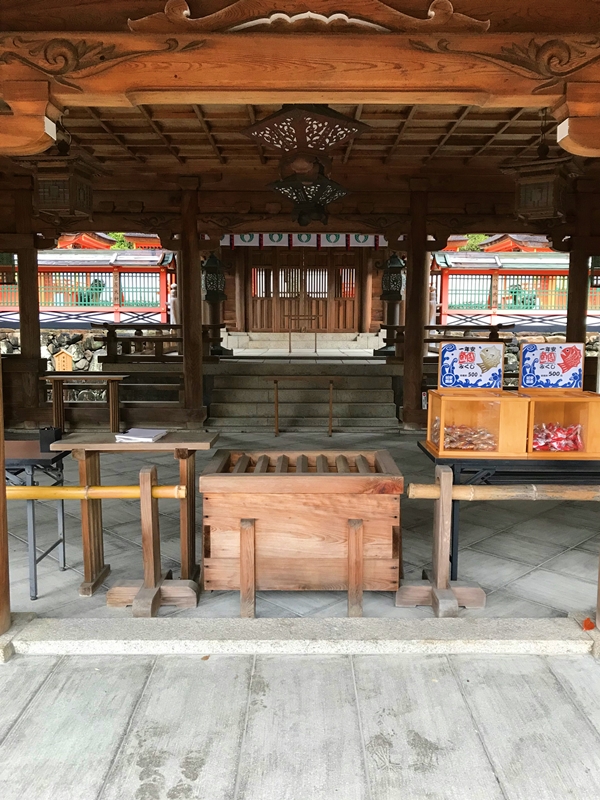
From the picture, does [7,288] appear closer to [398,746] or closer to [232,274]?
[232,274]

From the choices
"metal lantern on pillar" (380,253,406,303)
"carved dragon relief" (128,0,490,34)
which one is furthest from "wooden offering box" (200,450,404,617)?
"metal lantern on pillar" (380,253,406,303)

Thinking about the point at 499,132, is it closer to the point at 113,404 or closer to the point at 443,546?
the point at 443,546

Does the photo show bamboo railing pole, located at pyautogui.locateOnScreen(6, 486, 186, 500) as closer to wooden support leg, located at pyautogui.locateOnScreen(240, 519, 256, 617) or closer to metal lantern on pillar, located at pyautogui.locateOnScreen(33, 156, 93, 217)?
wooden support leg, located at pyautogui.locateOnScreen(240, 519, 256, 617)

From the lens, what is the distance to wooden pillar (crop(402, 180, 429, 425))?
8.68 metres

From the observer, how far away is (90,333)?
18.6 m

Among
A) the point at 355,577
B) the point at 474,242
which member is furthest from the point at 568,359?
the point at 474,242

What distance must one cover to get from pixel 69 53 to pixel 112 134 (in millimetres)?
4352

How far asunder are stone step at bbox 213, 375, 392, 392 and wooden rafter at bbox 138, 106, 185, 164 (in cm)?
336

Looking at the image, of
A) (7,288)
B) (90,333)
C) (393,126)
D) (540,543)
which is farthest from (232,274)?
(540,543)

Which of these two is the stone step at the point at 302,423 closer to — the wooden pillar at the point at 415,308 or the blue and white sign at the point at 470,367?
the wooden pillar at the point at 415,308

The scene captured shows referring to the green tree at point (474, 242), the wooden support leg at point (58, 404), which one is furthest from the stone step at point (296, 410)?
the green tree at point (474, 242)

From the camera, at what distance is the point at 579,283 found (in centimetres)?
878

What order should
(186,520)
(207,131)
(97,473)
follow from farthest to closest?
(207,131) < (97,473) < (186,520)

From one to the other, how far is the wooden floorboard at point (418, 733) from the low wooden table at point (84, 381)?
637cm
